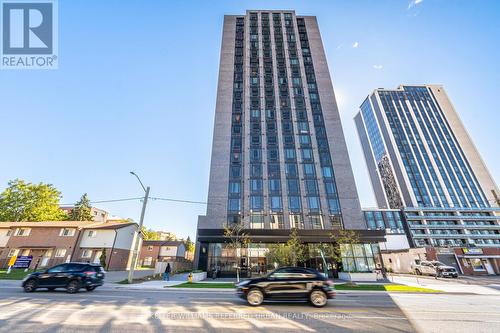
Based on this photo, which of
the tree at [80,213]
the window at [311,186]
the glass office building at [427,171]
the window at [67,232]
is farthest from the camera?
the glass office building at [427,171]

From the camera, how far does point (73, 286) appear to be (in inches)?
483

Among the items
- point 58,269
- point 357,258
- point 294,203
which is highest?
point 294,203

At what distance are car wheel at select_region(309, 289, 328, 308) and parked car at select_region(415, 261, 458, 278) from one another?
37.0 m

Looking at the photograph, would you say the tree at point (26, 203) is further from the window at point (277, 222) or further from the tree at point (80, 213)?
the window at point (277, 222)

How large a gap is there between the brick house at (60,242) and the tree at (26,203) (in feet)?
30.3

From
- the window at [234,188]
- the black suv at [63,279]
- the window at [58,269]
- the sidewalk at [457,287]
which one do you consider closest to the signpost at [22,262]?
the black suv at [63,279]

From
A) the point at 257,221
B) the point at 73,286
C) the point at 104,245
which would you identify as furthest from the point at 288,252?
the point at 104,245

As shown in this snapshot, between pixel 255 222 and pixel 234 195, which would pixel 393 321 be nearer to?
pixel 255 222

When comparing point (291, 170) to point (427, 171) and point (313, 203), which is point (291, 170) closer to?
point (313, 203)

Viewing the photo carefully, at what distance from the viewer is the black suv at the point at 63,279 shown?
1214 centimetres

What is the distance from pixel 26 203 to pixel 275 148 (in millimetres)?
53610

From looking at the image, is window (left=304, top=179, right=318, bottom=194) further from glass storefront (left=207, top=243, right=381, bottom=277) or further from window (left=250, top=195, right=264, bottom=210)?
glass storefront (left=207, top=243, right=381, bottom=277)

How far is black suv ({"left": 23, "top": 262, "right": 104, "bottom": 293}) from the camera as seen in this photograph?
39.8 feet

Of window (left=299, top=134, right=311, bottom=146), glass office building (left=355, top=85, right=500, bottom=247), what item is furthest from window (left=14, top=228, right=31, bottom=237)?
glass office building (left=355, top=85, right=500, bottom=247)
